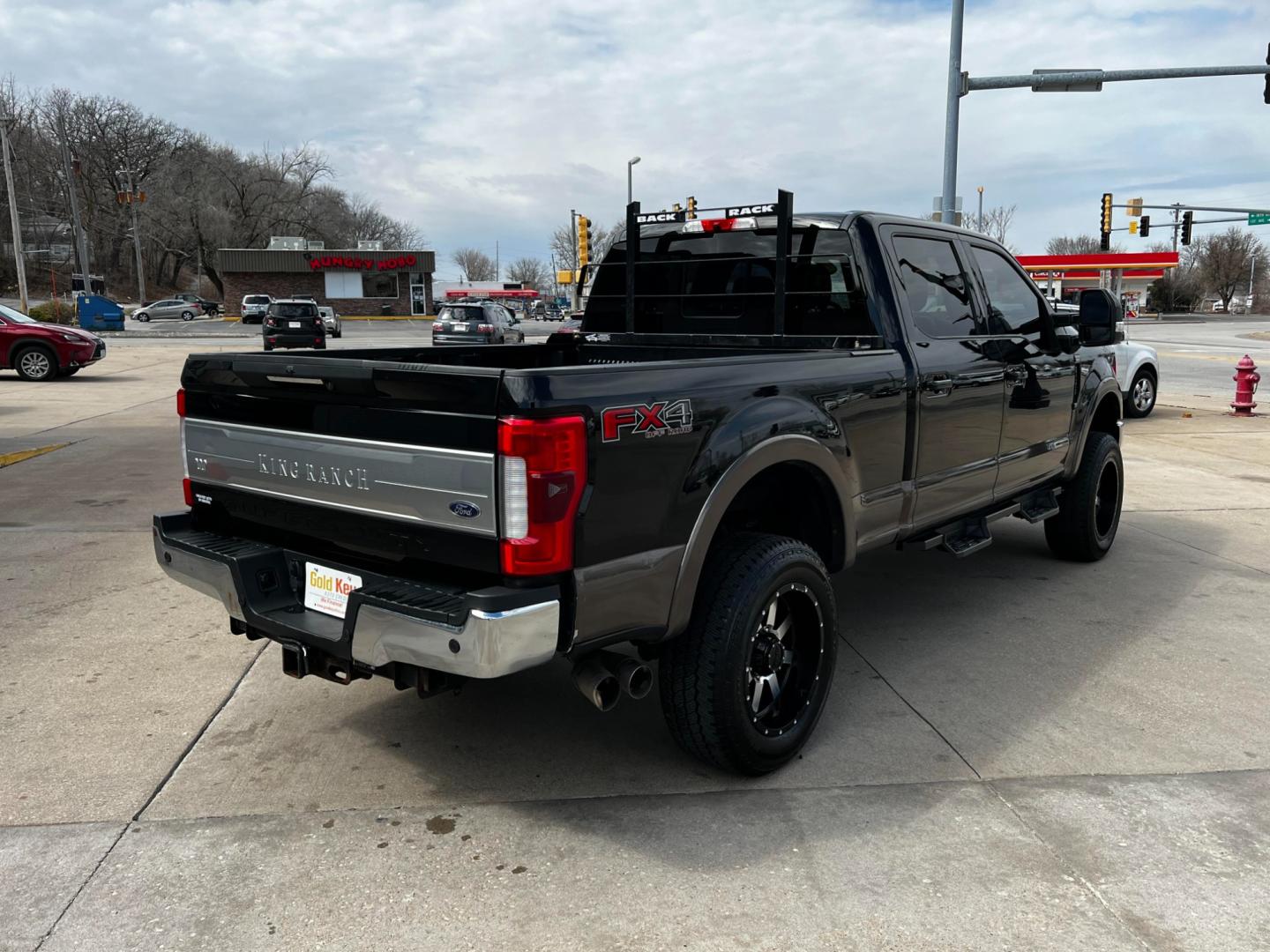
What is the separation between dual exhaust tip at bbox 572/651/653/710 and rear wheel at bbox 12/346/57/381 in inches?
763

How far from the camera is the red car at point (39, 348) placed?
61.2ft

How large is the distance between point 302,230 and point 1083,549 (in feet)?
287

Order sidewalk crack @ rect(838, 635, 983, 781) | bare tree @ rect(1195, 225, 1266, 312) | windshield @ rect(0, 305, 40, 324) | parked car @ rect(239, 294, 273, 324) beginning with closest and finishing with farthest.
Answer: sidewalk crack @ rect(838, 635, 983, 781)
windshield @ rect(0, 305, 40, 324)
parked car @ rect(239, 294, 273, 324)
bare tree @ rect(1195, 225, 1266, 312)

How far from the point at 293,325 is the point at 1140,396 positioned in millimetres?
23140

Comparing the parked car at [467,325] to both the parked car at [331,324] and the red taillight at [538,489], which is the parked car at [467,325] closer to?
the parked car at [331,324]

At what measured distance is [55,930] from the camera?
8.74 feet

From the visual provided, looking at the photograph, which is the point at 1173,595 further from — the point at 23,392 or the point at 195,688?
the point at 23,392

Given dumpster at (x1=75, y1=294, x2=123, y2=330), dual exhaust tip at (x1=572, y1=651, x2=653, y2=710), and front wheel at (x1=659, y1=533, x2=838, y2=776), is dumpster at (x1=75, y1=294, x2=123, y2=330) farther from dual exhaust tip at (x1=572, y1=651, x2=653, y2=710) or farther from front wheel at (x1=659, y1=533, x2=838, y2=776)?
dual exhaust tip at (x1=572, y1=651, x2=653, y2=710)

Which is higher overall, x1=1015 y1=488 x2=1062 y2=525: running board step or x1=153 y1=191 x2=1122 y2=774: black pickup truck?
x1=153 y1=191 x2=1122 y2=774: black pickup truck

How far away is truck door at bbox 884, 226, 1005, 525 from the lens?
4473mm

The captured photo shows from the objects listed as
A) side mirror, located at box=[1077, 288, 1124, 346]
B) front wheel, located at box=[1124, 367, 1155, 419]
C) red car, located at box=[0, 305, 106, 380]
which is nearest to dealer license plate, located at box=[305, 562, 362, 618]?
side mirror, located at box=[1077, 288, 1124, 346]

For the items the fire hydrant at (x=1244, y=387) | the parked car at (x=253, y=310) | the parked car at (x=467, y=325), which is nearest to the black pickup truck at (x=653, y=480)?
the fire hydrant at (x=1244, y=387)

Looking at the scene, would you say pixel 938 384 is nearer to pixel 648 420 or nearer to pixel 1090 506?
pixel 648 420

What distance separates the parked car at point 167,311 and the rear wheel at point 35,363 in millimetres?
42298
